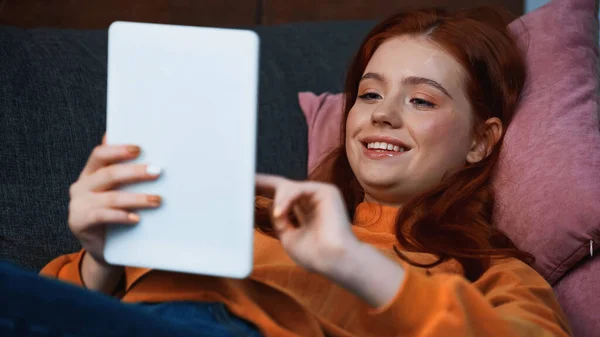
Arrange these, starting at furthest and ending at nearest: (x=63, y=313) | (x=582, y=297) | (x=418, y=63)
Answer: (x=418, y=63), (x=582, y=297), (x=63, y=313)

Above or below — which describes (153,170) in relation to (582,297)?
above

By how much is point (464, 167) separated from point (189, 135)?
2.09 feet

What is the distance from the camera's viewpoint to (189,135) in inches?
36.5

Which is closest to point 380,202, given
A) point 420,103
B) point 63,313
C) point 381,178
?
point 381,178

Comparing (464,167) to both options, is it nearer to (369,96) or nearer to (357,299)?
(369,96)

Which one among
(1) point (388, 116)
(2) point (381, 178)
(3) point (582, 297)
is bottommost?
(3) point (582, 297)

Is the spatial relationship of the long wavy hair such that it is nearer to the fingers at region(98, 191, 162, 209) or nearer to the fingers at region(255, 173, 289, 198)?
the fingers at region(255, 173, 289, 198)

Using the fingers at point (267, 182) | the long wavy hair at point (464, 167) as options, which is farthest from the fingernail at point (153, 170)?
the long wavy hair at point (464, 167)

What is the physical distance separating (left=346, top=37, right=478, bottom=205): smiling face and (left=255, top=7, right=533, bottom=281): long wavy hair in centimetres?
3

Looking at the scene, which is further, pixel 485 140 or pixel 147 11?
pixel 147 11

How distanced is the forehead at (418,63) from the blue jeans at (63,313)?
0.70 metres

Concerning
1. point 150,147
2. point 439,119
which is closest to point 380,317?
point 150,147

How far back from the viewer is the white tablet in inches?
36.0

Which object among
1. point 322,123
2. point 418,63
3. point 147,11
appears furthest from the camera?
point 147,11
